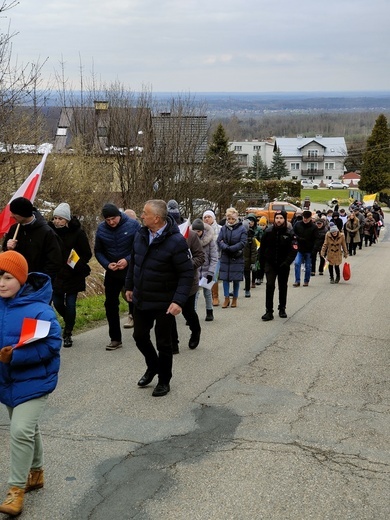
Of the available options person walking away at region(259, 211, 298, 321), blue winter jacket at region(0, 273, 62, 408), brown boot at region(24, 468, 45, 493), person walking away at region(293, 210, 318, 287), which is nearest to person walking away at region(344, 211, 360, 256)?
person walking away at region(293, 210, 318, 287)

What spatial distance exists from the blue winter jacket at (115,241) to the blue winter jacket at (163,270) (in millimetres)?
1992

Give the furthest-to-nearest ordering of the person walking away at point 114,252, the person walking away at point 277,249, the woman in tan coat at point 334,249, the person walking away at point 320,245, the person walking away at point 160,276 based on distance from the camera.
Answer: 1. the person walking away at point 320,245
2. the woman in tan coat at point 334,249
3. the person walking away at point 277,249
4. the person walking away at point 114,252
5. the person walking away at point 160,276

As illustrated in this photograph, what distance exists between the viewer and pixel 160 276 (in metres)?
7.07

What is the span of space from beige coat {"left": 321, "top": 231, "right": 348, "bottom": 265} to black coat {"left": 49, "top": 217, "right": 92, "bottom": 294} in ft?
31.7

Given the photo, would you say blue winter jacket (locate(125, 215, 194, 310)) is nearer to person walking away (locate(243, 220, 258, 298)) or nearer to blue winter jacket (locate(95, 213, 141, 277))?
blue winter jacket (locate(95, 213, 141, 277))

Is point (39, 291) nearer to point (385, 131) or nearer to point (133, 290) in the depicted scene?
point (133, 290)

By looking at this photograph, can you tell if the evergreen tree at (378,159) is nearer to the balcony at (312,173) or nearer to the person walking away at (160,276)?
the balcony at (312,173)

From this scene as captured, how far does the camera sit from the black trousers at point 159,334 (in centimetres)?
716

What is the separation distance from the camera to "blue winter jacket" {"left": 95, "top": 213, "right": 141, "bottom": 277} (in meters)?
9.11

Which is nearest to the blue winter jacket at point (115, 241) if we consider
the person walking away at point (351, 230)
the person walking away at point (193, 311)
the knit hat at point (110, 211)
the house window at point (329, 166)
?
the knit hat at point (110, 211)

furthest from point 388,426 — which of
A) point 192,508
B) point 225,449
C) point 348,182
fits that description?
point 348,182

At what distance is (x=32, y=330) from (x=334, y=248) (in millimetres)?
14029

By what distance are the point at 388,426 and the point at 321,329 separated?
15.5ft

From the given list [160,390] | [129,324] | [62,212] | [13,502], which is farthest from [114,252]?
[13,502]
